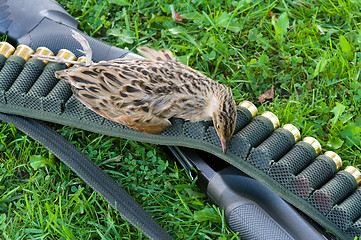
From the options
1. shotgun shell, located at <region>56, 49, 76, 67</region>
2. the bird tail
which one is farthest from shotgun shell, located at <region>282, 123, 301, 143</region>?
shotgun shell, located at <region>56, 49, 76, 67</region>

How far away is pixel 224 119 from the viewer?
4.09 metres

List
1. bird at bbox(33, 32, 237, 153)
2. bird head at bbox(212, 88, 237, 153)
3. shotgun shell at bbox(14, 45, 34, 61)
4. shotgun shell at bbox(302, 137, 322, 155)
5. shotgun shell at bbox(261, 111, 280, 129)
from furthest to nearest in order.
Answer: shotgun shell at bbox(14, 45, 34, 61) → shotgun shell at bbox(261, 111, 280, 129) → shotgun shell at bbox(302, 137, 322, 155) → bird at bbox(33, 32, 237, 153) → bird head at bbox(212, 88, 237, 153)

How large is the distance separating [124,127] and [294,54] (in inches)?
86.7

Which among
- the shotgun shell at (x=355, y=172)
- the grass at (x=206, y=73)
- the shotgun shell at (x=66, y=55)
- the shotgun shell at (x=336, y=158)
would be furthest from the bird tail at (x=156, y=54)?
the shotgun shell at (x=355, y=172)

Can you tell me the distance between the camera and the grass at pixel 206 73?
4242 mm

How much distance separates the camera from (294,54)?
17.7 ft

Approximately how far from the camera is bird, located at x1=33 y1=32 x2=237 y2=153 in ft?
13.8

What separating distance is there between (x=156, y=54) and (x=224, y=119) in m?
1.18

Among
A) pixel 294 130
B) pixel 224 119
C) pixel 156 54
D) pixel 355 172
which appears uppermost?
pixel 156 54

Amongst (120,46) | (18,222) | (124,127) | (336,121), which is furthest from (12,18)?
(336,121)

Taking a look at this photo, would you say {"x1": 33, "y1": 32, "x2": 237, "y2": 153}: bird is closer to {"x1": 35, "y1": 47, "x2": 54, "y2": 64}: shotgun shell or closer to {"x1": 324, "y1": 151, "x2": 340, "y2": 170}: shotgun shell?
{"x1": 35, "y1": 47, "x2": 54, "y2": 64}: shotgun shell

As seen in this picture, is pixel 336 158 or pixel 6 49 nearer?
pixel 336 158

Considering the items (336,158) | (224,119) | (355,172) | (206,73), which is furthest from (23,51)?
(355,172)

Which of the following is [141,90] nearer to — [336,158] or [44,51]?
[44,51]
